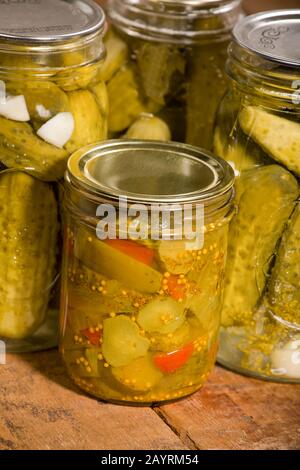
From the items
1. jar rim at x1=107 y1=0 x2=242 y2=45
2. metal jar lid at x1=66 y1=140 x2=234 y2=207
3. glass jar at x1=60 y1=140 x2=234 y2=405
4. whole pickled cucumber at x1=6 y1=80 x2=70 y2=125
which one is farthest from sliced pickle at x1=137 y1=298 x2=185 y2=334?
jar rim at x1=107 y1=0 x2=242 y2=45

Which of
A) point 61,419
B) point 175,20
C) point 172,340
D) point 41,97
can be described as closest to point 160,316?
point 172,340

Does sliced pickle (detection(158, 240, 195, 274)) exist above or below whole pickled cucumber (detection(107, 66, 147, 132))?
below

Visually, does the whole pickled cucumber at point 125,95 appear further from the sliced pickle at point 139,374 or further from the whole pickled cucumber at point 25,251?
the sliced pickle at point 139,374

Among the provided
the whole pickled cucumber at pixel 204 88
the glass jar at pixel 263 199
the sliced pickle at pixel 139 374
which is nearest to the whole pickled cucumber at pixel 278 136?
the glass jar at pixel 263 199

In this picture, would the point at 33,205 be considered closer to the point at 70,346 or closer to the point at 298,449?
the point at 70,346

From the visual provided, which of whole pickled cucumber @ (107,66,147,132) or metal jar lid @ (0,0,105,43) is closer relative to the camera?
metal jar lid @ (0,0,105,43)

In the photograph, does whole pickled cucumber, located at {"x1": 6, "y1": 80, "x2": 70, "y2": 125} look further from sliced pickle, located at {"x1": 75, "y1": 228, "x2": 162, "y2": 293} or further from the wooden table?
the wooden table
